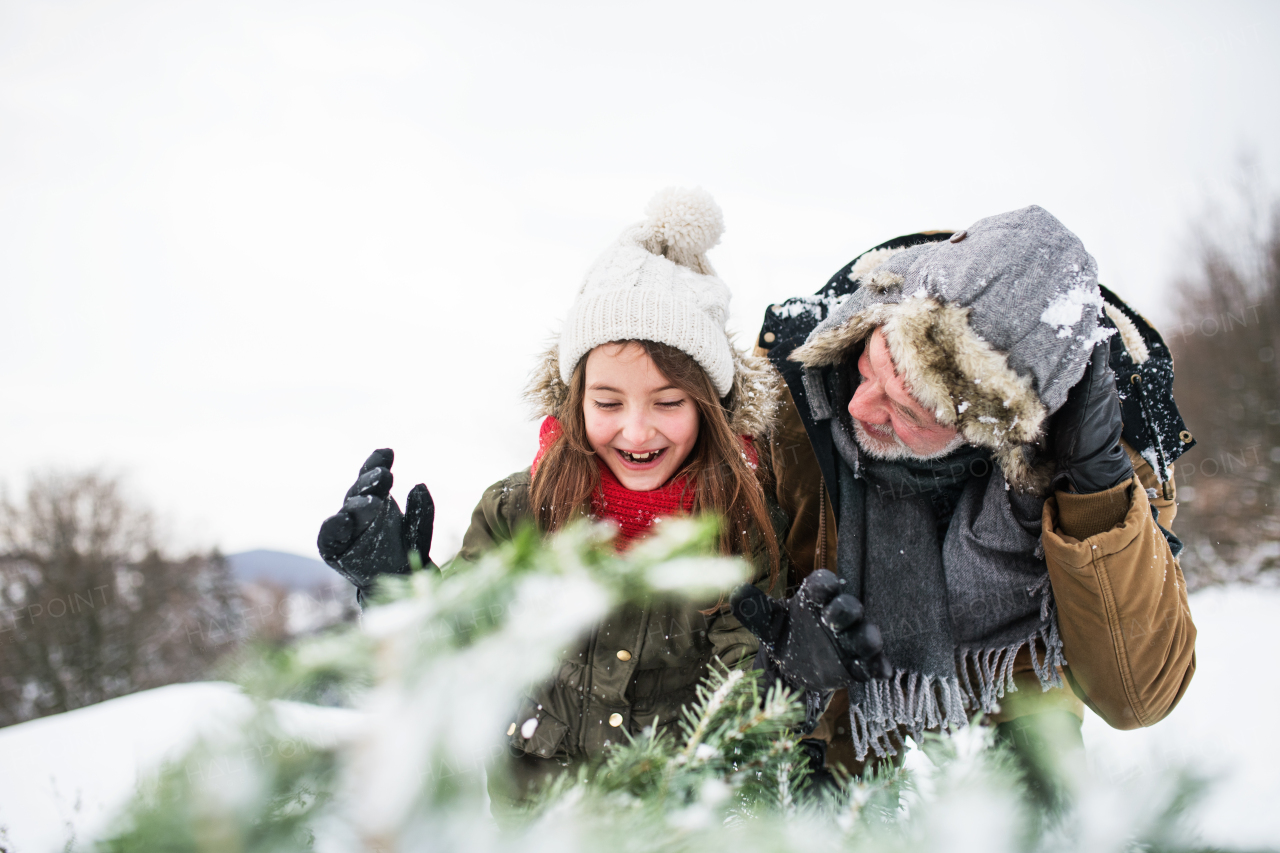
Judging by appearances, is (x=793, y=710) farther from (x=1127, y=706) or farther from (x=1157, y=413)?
(x=1157, y=413)

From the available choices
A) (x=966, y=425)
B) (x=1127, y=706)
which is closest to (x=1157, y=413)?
(x=966, y=425)

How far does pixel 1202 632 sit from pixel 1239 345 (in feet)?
22.3

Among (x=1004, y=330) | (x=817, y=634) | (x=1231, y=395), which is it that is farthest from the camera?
(x=1231, y=395)

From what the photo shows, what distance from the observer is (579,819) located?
36cm

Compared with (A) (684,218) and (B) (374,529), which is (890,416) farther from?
(B) (374,529)

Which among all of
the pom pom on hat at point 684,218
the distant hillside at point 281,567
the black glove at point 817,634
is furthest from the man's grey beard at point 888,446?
the distant hillside at point 281,567

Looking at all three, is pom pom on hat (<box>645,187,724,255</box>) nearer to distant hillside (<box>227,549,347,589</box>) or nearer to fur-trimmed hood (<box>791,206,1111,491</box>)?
fur-trimmed hood (<box>791,206,1111,491</box>)

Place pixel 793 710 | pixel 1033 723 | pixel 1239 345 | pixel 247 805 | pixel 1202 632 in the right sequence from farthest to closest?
pixel 1239 345 < pixel 1202 632 < pixel 793 710 < pixel 1033 723 < pixel 247 805

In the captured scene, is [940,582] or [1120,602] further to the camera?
[940,582]

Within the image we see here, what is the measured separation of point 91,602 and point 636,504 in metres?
13.0

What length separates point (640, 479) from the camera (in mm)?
1665

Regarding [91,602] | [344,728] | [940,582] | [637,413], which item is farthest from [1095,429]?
[91,602]

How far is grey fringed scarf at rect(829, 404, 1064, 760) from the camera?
4.97ft

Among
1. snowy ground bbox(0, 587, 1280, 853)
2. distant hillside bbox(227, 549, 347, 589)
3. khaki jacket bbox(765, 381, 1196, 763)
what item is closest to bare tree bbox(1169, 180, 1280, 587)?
snowy ground bbox(0, 587, 1280, 853)
